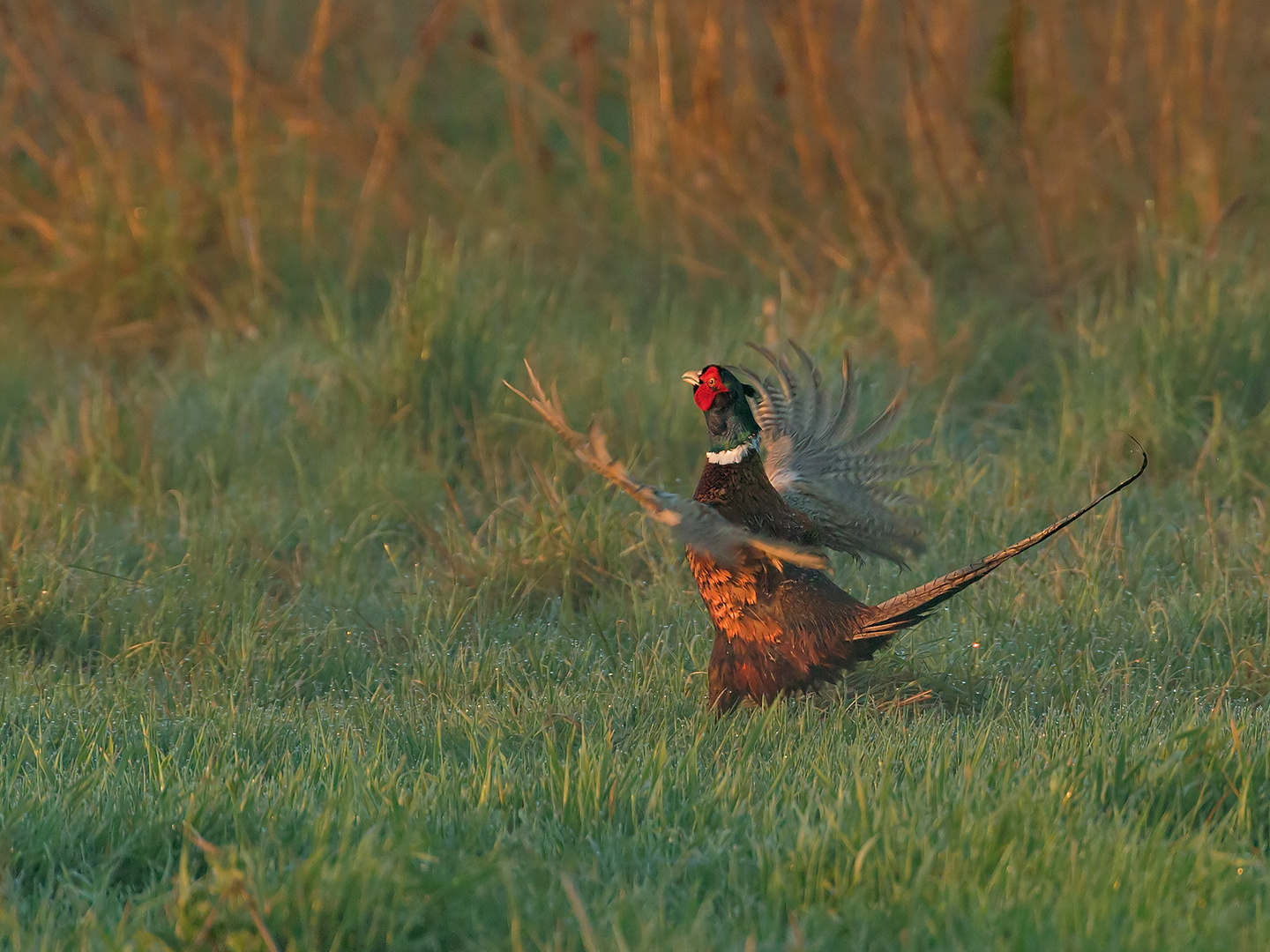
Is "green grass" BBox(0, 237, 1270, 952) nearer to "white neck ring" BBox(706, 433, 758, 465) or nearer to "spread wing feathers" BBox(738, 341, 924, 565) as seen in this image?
"spread wing feathers" BBox(738, 341, 924, 565)

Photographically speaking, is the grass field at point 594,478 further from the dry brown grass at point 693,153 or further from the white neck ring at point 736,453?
the white neck ring at point 736,453

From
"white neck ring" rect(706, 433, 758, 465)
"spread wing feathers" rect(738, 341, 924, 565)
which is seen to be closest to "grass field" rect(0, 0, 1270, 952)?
"spread wing feathers" rect(738, 341, 924, 565)

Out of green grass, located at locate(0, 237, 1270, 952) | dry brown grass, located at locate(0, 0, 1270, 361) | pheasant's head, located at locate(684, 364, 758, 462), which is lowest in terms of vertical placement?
green grass, located at locate(0, 237, 1270, 952)

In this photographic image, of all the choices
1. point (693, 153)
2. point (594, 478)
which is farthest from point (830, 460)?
point (693, 153)

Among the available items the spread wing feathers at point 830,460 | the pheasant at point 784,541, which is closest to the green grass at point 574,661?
the pheasant at point 784,541

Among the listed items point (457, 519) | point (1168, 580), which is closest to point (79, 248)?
point (457, 519)

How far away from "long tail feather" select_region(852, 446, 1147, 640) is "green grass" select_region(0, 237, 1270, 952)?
7.7 inches

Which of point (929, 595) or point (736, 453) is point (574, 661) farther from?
point (929, 595)

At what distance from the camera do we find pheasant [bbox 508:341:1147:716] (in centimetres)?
322

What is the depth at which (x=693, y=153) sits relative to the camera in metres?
6.85

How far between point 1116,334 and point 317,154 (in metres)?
3.79

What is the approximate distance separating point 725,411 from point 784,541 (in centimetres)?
43

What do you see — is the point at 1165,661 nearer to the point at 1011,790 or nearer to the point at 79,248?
the point at 1011,790

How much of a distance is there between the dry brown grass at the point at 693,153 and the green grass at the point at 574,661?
452mm
